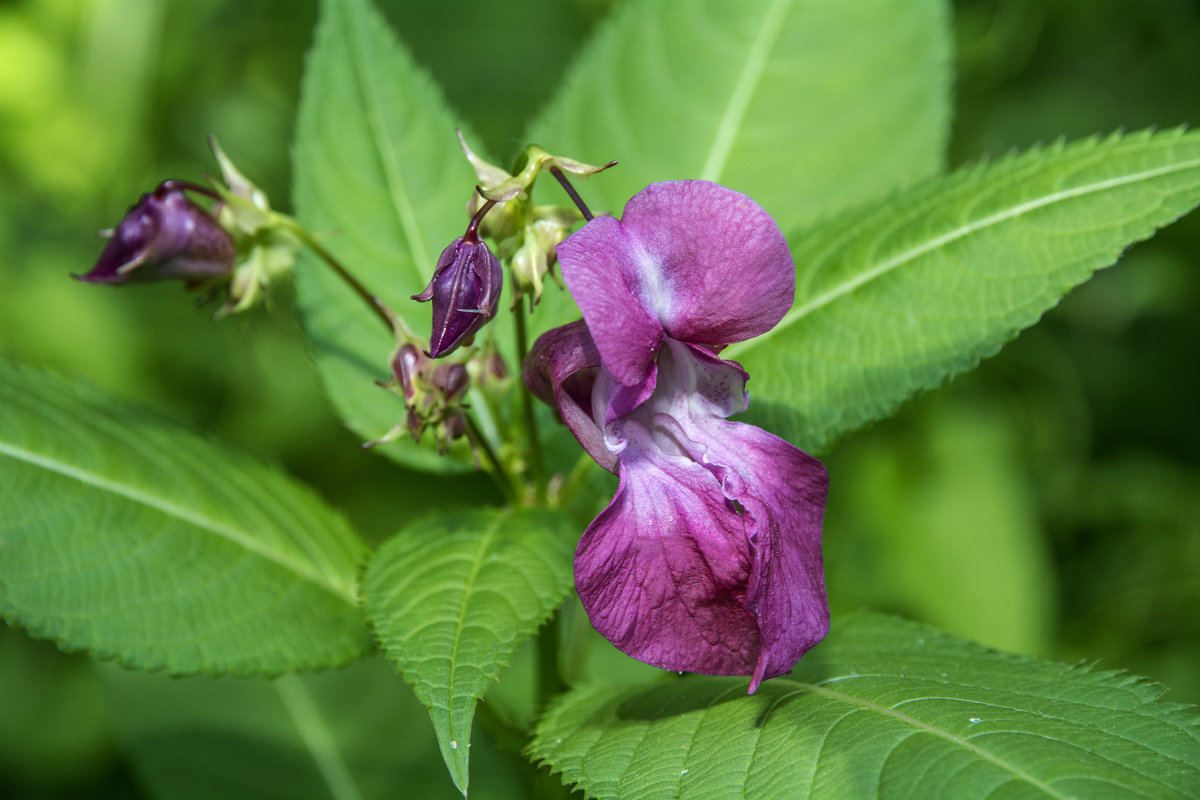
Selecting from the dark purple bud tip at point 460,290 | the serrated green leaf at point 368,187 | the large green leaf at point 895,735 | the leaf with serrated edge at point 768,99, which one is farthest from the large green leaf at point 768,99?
the large green leaf at point 895,735

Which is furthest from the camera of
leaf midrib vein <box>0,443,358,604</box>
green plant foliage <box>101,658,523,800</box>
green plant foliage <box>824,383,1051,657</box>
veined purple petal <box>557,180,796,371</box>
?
green plant foliage <box>824,383,1051,657</box>

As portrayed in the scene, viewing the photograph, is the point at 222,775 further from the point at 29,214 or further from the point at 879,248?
the point at 29,214

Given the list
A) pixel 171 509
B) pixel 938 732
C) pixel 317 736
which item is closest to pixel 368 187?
pixel 171 509

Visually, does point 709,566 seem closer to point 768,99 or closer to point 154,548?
point 154,548

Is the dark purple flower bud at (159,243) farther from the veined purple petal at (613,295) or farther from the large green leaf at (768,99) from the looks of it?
the large green leaf at (768,99)

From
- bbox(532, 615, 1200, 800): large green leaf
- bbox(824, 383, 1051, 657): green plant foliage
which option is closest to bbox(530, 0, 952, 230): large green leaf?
bbox(532, 615, 1200, 800): large green leaf

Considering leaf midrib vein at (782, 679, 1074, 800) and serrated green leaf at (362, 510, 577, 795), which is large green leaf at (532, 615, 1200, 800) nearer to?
leaf midrib vein at (782, 679, 1074, 800)
